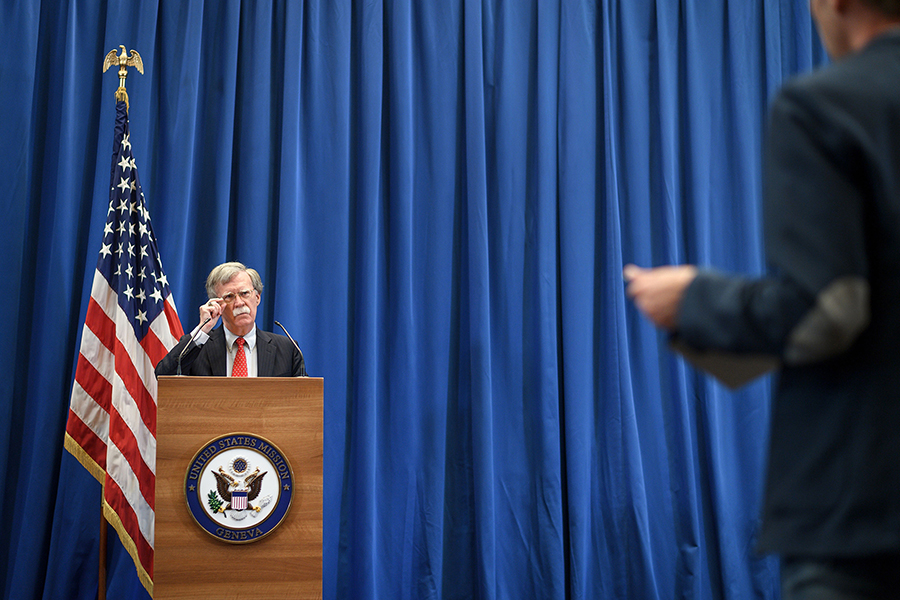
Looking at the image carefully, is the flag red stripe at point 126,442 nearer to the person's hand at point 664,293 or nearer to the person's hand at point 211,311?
the person's hand at point 211,311

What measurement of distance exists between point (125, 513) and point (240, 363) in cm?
81

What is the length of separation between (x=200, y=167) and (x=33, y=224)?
2.91ft

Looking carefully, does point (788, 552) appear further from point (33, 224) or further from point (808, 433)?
point (33, 224)

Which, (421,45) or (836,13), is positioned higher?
(421,45)

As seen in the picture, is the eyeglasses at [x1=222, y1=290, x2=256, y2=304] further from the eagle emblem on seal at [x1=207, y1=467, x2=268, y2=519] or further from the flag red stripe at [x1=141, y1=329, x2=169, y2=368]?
the eagle emblem on seal at [x1=207, y1=467, x2=268, y2=519]

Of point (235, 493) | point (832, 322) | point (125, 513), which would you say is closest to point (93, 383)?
point (125, 513)

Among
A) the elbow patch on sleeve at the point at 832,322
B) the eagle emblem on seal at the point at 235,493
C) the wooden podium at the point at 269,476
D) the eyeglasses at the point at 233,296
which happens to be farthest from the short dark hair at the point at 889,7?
the eyeglasses at the point at 233,296

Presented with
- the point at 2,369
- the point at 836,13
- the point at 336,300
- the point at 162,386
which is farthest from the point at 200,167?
the point at 836,13

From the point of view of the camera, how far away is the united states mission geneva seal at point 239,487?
8.79ft

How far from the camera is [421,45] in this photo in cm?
438

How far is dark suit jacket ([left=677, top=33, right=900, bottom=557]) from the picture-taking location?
2.55ft

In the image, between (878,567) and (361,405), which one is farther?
(361,405)

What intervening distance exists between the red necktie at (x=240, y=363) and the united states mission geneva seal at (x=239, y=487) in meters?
0.61

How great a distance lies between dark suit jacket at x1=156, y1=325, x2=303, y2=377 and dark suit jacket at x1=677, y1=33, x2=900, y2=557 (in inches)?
108
